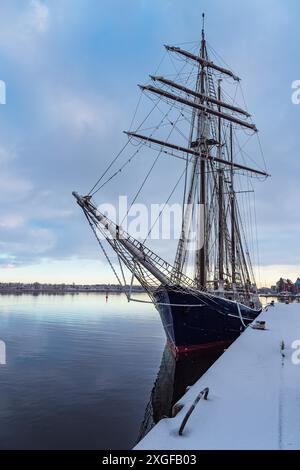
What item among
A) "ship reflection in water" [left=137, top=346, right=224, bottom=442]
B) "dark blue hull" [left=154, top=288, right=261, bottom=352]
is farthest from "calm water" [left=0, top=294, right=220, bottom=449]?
"dark blue hull" [left=154, top=288, right=261, bottom=352]

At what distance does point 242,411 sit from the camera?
621 centimetres

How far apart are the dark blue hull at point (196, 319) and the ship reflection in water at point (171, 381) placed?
0.73 m

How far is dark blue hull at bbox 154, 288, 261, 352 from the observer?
19.9m

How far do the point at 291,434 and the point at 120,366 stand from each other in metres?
18.4

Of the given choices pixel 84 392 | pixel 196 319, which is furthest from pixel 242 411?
pixel 196 319

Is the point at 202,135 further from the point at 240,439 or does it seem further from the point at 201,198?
the point at 240,439

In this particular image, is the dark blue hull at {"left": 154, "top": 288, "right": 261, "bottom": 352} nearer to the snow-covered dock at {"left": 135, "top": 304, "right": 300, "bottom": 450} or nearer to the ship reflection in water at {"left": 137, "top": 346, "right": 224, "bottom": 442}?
the ship reflection in water at {"left": 137, "top": 346, "right": 224, "bottom": 442}

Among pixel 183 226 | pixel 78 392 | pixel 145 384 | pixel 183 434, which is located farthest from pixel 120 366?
Answer: pixel 183 434

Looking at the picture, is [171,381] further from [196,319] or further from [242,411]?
[242,411]

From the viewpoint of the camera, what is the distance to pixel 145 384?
18219mm

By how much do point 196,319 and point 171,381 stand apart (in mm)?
3778

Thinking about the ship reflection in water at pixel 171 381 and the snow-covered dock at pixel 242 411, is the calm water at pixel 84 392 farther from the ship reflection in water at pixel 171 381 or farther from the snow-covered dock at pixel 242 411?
the snow-covered dock at pixel 242 411

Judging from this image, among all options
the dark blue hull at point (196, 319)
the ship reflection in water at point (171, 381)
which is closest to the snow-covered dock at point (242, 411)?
the ship reflection in water at point (171, 381)

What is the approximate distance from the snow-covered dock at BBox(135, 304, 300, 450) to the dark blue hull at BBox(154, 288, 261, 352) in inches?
352
